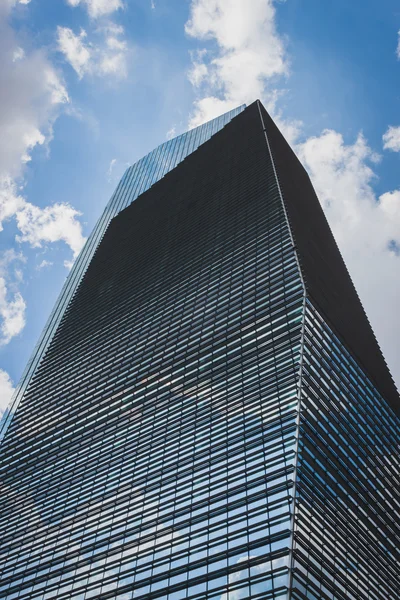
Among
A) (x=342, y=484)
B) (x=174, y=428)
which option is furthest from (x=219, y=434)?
(x=342, y=484)

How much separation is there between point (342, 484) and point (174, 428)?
13484mm

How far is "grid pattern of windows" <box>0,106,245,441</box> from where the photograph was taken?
4097 inches

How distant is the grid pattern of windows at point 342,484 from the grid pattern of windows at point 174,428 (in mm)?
1298

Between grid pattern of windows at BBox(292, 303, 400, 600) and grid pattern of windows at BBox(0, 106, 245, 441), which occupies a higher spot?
grid pattern of windows at BBox(0, 106, 245, 441)

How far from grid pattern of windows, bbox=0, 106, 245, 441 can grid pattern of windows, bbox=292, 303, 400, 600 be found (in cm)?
5726

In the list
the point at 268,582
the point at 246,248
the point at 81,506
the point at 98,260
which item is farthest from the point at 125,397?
the point at 98,260

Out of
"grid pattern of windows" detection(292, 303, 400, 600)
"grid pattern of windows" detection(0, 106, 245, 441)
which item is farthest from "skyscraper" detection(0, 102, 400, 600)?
"grid pattern of windows" detection(0, 106, 245, 441)

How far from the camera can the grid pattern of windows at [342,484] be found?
3247 cm

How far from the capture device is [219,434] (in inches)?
1626

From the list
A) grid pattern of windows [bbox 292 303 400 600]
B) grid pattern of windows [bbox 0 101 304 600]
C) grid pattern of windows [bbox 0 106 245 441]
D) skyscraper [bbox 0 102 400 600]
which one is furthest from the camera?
grid pattern of windows [bbox 0 106 245 441]

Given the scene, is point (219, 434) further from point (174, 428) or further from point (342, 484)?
point (342, 484)

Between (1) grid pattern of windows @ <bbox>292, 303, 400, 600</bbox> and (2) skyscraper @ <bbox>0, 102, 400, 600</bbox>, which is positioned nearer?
(1) grid pattern of windows @ <bbox>292, 303, 400, 600</bbox>

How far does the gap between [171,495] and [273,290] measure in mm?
19087

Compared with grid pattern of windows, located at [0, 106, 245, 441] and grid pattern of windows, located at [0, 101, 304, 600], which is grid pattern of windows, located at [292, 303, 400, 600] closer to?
grid pattern of windows, located at [0, 101, 304, 600]
